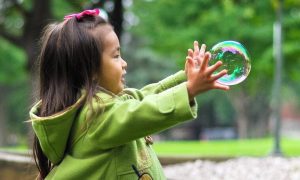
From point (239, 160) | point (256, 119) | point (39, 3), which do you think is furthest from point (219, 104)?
point (239, 160)

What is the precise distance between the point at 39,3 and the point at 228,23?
7.97m

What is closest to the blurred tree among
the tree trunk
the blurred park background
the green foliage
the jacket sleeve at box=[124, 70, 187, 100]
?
the blurred park background

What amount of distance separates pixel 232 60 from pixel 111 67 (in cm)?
44

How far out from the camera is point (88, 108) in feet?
6.97

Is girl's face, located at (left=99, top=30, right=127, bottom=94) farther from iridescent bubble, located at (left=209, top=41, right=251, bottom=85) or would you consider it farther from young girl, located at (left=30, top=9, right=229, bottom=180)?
iridescent bubble, located at (left=209, top=41, right=251, bottom=85)

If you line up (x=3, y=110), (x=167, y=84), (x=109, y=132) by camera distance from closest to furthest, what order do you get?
(x=109, y=132) → (x=167, y=84) → (x=3, y=110)

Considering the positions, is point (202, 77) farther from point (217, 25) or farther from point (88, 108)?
point (217, 25)

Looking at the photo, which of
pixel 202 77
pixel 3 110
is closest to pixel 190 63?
pixel 202 77

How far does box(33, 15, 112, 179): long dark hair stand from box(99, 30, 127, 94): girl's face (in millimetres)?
18

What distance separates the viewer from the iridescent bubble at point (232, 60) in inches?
87.4

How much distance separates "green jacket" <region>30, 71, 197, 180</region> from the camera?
6.32 ft

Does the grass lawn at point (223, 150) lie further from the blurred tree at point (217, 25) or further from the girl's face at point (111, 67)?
the girl's face at point (111, 67)

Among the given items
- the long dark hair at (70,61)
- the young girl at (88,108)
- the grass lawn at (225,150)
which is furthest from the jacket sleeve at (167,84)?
the grass lawn at (225,150)

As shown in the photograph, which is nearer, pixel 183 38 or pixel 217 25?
pixel 183 38
